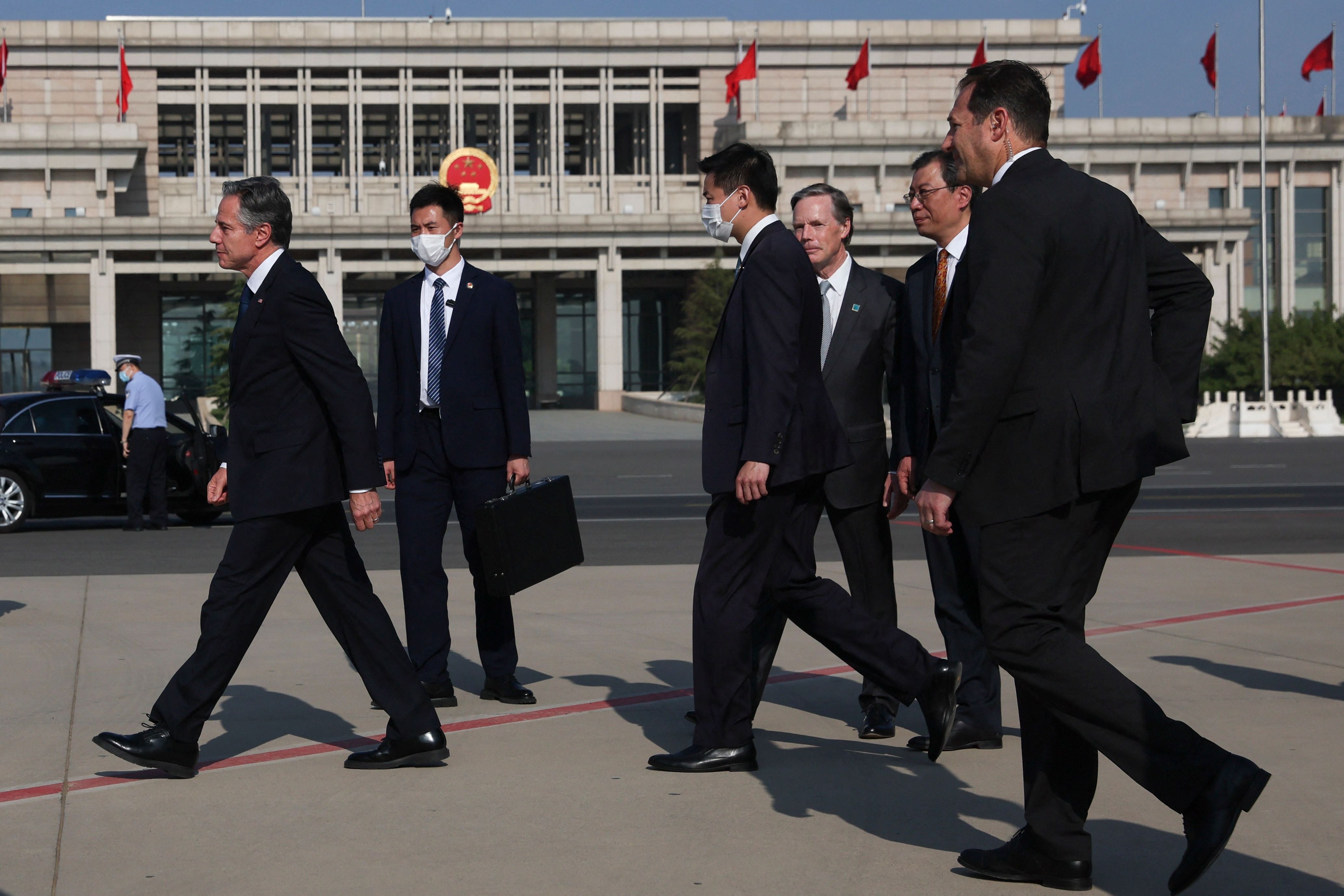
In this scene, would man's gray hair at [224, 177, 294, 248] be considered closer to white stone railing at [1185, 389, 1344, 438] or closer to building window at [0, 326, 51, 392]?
white stone railing at [1185, 389, 1344, 438]

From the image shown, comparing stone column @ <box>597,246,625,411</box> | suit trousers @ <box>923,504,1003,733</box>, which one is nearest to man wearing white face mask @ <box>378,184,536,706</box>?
suit trousers @ <box>923,504,1003,733</box>

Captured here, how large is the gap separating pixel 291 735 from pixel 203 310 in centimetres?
5961

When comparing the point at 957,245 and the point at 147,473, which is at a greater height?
the point at 957,245

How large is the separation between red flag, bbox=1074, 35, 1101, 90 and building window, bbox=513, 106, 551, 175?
2193 centimetres

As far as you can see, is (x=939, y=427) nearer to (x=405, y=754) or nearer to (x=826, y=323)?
(x=826, y=323)

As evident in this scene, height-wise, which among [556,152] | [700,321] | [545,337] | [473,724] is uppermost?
[556,152]

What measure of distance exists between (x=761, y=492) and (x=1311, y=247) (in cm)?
6901

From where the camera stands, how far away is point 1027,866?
395 centimetres

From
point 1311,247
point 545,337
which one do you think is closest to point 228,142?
point 545,337

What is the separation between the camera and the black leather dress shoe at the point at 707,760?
515cm

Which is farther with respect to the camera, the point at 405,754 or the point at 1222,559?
the point at 1222,559

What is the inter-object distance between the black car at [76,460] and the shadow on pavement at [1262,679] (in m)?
10.6

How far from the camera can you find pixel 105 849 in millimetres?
4281

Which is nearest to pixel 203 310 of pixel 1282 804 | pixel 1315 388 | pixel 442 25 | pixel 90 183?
pixel 90 183
